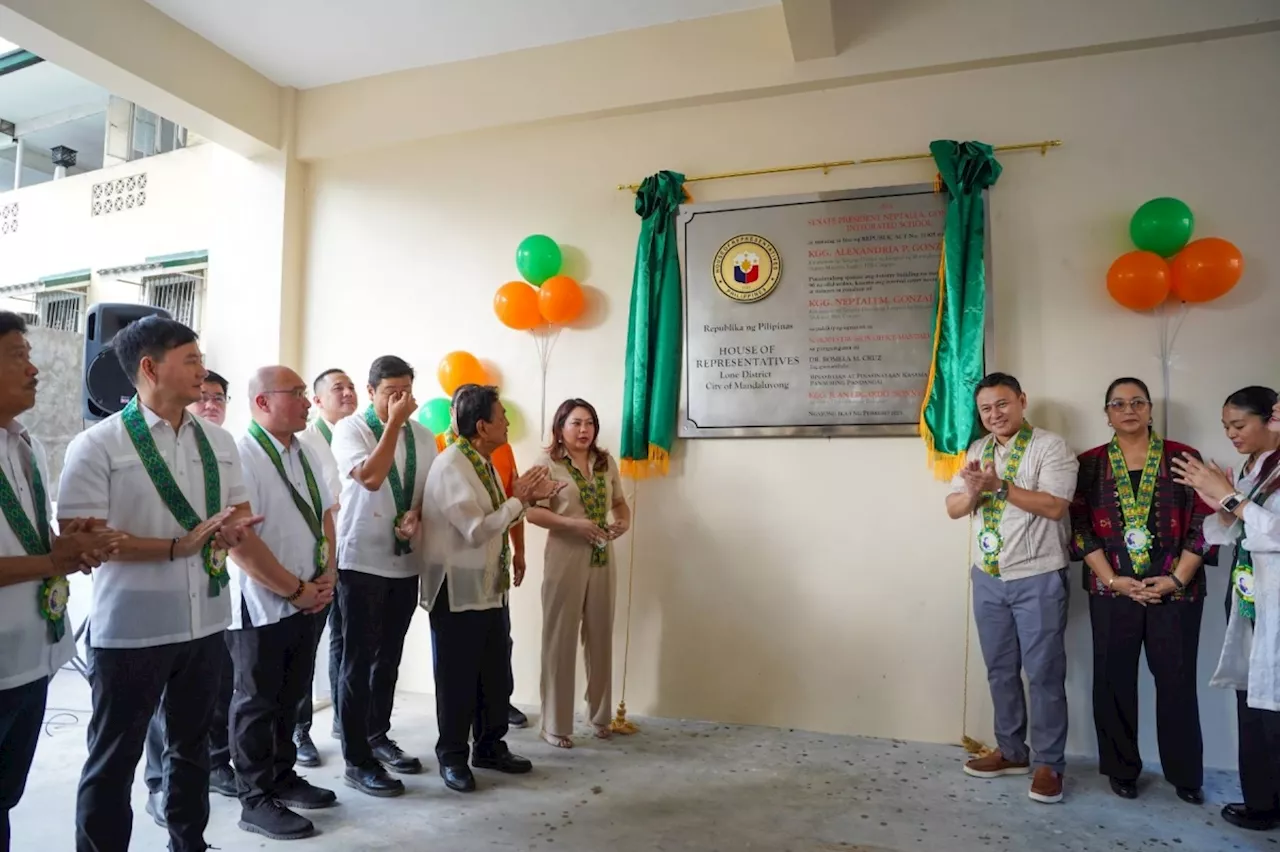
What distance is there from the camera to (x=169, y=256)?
525 centimetres

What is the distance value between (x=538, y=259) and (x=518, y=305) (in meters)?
0.26

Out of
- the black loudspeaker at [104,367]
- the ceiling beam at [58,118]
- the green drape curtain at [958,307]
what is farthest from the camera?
the ceiling beam at [58,118]

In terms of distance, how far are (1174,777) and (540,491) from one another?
2597 mm

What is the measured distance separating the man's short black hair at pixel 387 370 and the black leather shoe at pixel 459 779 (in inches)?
58.7

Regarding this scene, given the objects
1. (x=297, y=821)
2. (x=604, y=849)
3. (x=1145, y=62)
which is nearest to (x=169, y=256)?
(x=297, y=821)

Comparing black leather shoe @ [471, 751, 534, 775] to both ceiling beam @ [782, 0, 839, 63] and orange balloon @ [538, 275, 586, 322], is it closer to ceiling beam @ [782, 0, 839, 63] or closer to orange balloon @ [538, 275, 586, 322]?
orange balloon @ [538, 275, 586, 322]

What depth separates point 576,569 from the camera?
3.51 meters

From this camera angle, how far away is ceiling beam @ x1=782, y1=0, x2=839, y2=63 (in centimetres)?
336

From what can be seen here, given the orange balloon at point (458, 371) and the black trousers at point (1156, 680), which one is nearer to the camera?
the black trousers at point (1156, 680)

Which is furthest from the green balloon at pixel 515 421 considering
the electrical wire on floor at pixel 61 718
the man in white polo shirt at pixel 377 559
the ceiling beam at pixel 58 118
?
the ceiling beam at pixel 58 118

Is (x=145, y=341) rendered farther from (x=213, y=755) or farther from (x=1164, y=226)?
(x=1164, y=226)

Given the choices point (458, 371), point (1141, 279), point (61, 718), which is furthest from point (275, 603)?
point (1141, 279)

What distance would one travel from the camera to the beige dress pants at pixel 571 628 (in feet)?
11.3

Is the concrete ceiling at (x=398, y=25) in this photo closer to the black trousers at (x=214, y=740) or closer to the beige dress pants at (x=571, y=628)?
the beige dress pants at (x=571, y=628)
